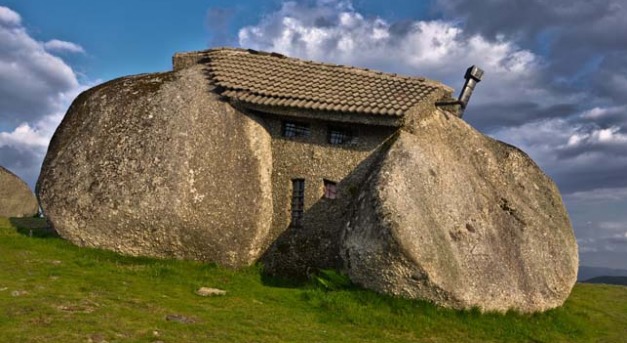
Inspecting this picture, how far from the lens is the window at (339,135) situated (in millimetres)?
20500

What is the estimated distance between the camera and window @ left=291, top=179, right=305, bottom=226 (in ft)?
66.9

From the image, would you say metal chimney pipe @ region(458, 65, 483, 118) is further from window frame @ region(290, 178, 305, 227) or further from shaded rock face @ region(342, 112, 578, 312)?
window frame @ region(290, 178, 305, 227)

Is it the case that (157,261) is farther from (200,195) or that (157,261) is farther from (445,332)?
(445,332)

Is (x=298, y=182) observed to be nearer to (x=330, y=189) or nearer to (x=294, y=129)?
(x=330, y=189)

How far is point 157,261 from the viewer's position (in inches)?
730

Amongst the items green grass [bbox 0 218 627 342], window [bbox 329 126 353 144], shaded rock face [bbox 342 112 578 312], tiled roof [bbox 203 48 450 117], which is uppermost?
tiled roof [bbox 203 48 450 117]

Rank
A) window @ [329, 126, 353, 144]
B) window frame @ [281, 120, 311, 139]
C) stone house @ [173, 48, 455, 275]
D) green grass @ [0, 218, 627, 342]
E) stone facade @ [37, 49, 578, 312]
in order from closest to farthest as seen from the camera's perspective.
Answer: green grass @ [0, 218, 627, 342] → stone facade @ [37, 49, 578, 312] → stone house @ [173, 48, 455, 275] → window @ [329, 126, 353, 144] → window frame @ [281, 120, 311, 139]

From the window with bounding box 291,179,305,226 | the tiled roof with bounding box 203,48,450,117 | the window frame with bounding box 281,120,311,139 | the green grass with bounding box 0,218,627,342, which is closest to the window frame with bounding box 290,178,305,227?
the window with bounding box 291,179,305,226

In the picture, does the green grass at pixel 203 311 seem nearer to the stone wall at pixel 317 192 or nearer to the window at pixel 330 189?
the stone wall at pixel 317 192

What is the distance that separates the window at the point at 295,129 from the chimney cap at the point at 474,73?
836 cm

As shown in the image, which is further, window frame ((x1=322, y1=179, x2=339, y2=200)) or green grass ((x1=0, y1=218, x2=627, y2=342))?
window frame ((x1=322, y1=179, x2=339, y2=200))

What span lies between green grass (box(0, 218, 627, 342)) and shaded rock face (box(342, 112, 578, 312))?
64cm

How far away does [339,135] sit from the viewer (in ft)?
67.6

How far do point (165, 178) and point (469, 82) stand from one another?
13.9 meters
